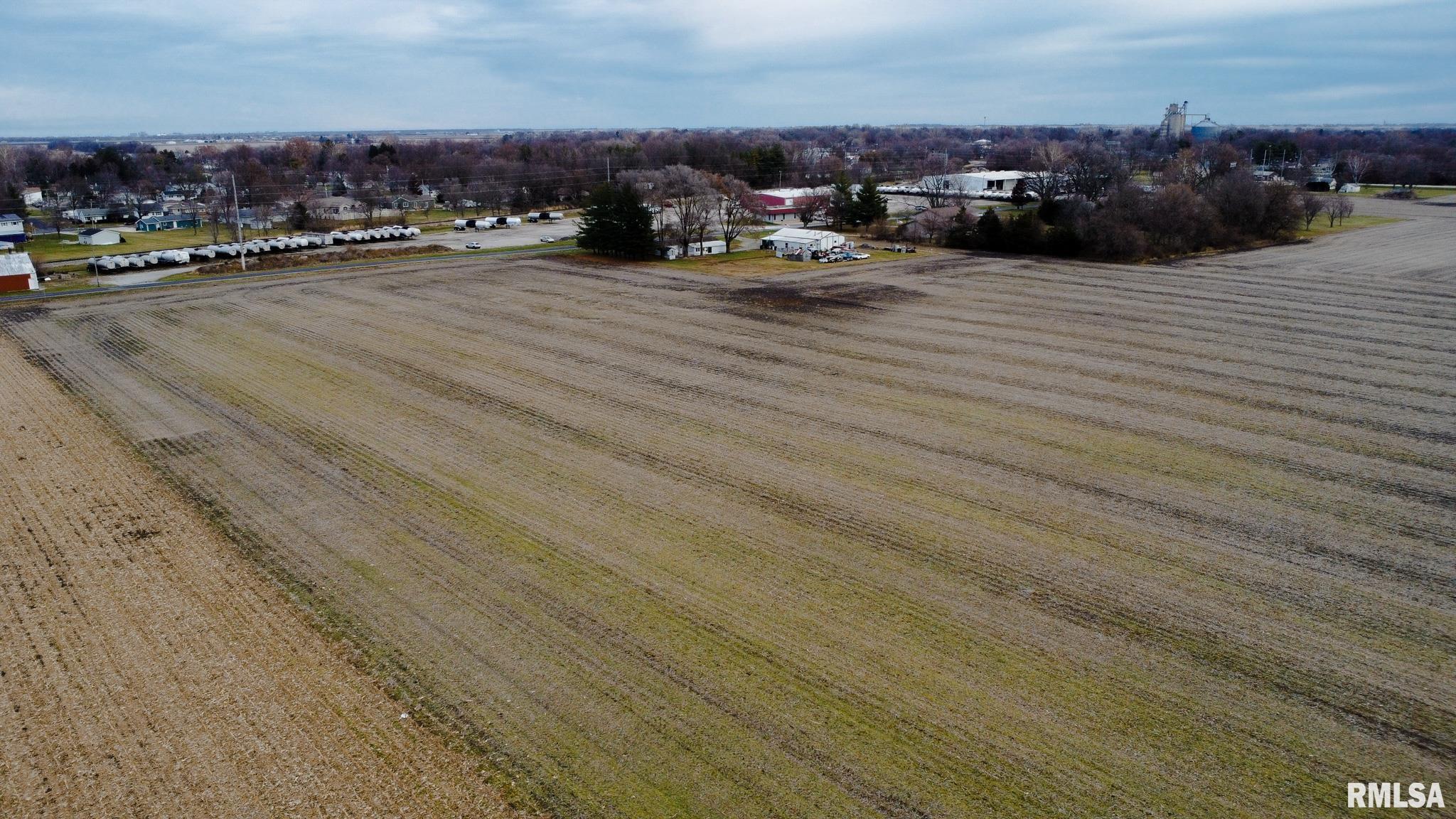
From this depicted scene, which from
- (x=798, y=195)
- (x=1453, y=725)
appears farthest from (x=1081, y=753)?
(x=798, y=195)

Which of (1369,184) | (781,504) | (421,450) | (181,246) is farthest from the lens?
(1369,184)

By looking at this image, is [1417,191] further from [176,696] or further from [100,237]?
[100,237]

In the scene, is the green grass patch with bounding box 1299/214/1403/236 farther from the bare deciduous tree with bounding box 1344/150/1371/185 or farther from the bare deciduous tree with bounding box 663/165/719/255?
the bare deciduous tree with bounding box 663/165/719/255

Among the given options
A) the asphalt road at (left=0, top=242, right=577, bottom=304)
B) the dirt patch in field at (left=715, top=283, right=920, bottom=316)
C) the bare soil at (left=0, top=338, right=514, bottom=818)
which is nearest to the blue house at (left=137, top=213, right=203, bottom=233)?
the asphalt road at (left=0, top=242, right=577, bottom=304)

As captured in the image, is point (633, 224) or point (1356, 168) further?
point (1356, 168)

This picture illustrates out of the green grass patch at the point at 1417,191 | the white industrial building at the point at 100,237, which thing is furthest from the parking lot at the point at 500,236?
the green grass patch at the point at 1417,191

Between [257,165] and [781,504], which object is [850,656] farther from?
[257,165]

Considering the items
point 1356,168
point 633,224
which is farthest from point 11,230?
point 1356,168
